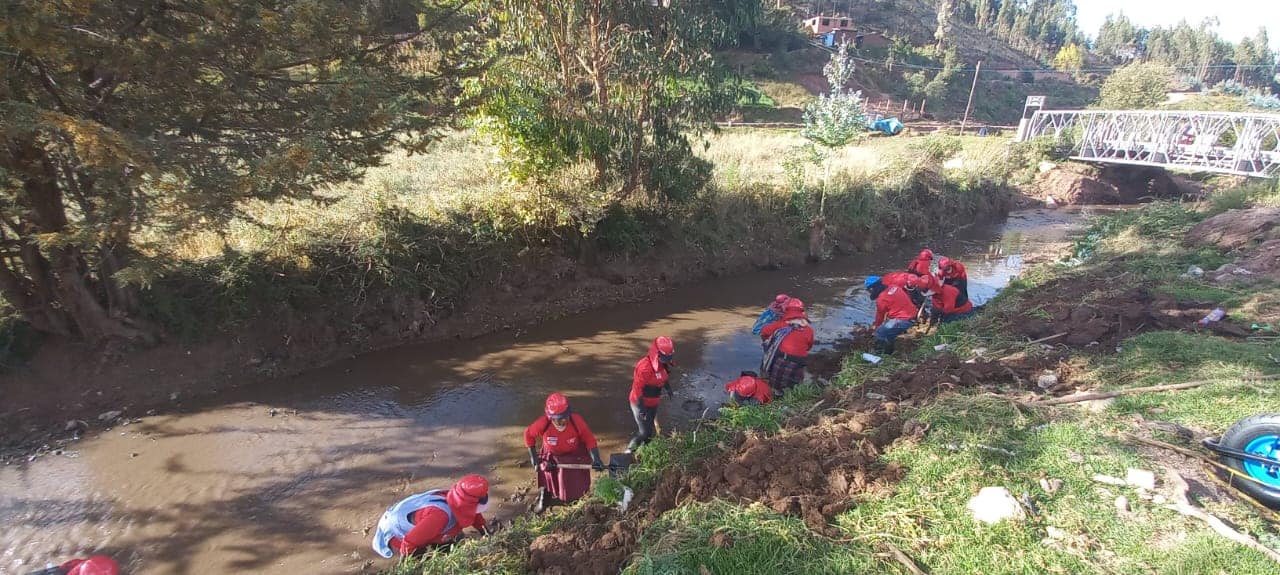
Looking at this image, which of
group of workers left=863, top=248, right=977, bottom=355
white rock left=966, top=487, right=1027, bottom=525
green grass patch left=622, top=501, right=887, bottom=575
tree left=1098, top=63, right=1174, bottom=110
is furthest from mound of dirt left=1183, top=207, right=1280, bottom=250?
tree left=1098, top=63, right=1174, bottom=110

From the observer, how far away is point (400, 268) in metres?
9.50

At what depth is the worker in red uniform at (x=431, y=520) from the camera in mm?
4504

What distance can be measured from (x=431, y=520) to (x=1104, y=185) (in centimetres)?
3301

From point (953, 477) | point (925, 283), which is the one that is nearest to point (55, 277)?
point (953, 477)

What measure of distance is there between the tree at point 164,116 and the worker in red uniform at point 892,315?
7.45 m

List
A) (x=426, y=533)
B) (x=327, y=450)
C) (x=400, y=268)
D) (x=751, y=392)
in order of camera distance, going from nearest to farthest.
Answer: (x=426, y=533)
(x=751, y=392)
(x=327, y=450)
(x=400, y=268)

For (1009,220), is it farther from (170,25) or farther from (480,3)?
(170,25)

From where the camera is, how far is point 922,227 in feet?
60.8

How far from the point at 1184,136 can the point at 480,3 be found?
99.7 ft

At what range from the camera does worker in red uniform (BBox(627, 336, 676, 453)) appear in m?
6.46

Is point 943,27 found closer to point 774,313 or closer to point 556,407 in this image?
point 774,313

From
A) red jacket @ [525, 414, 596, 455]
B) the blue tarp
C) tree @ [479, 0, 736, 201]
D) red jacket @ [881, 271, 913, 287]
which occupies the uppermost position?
tree @ [479, 0, 736, 201]

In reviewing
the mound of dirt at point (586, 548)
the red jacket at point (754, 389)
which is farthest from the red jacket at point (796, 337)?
the mound of dirt at point (586, 548)

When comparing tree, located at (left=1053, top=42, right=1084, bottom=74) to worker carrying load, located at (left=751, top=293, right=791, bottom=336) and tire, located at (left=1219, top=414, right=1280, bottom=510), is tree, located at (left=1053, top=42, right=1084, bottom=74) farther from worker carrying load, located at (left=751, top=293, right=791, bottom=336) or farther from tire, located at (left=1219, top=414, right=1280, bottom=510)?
tire, located at (left=1219, top=414, right=1280, bottom=510)
